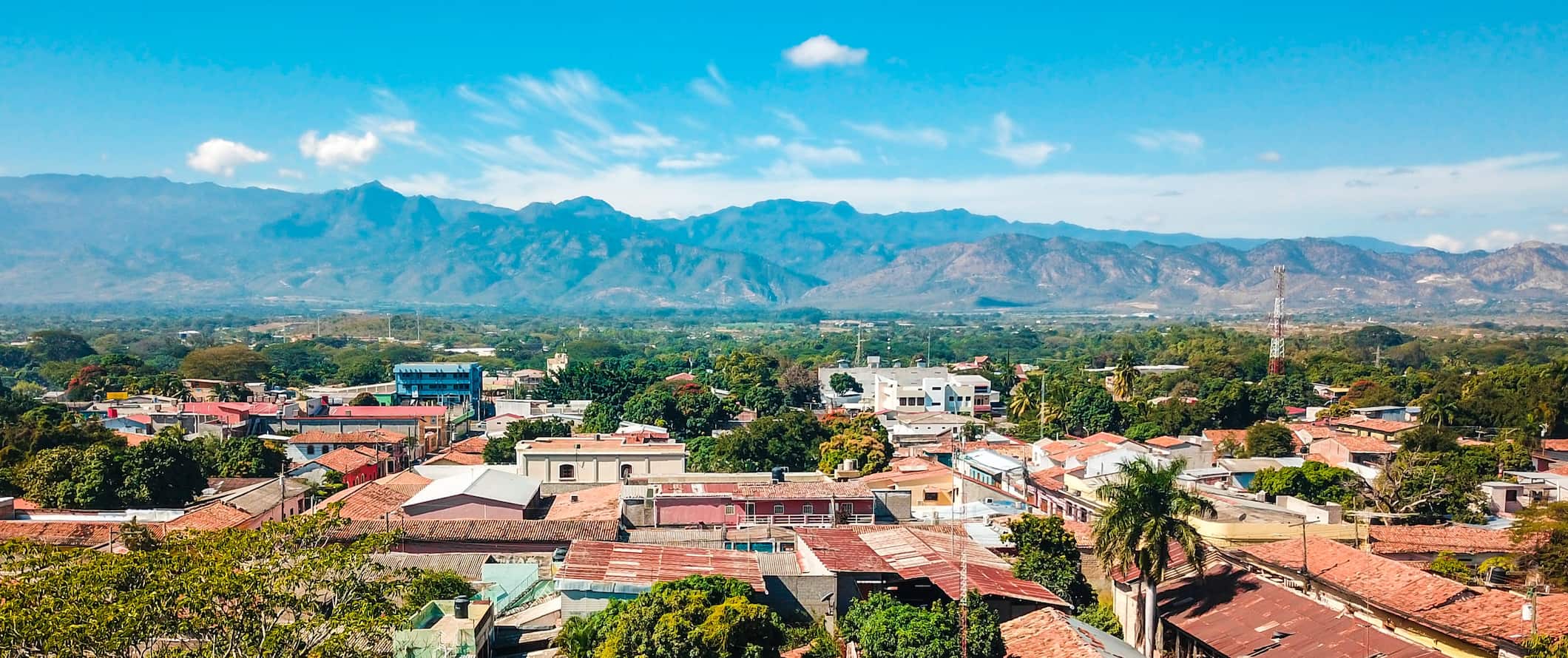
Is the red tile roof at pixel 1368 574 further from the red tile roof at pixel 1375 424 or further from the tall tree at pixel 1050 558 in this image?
the red tile roof at pixel 1375 424

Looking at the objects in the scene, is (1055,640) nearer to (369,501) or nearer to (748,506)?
(748,506)

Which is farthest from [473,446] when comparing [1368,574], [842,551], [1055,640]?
[1368,574]

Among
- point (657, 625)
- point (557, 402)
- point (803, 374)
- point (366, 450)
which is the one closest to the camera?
point (657, 625)

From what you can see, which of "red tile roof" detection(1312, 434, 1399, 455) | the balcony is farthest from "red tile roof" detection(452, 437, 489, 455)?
"red tile roof" detection(1312, 434, 1399, 455)

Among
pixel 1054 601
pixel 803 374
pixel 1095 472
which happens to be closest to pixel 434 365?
pixel 803 374

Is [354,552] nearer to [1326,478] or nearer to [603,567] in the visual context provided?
[603,567]

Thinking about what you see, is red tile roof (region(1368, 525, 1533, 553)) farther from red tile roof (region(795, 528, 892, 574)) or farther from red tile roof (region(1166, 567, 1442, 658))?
red tile roof (region(795, 528, 892, 574))
